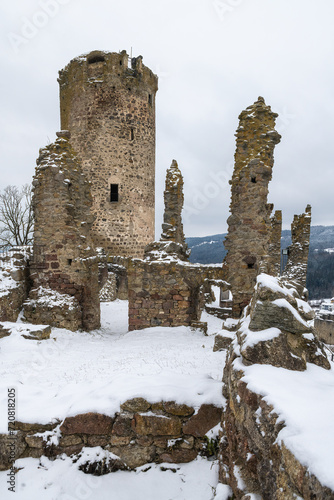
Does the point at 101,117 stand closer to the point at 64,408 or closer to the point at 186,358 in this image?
the point at 186,358

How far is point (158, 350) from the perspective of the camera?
729 centimetres

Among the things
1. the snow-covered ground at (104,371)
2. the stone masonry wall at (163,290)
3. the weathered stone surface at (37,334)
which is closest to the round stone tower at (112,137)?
the stone masonry wall at (163,290)

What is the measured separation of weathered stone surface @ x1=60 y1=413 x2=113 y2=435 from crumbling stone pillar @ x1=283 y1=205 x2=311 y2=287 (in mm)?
15742

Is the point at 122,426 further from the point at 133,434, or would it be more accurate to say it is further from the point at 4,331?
the point at 4,331

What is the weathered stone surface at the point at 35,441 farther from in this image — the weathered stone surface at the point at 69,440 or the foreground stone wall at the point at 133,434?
the weathered stone surface at the point at 69,440

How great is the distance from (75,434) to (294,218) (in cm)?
1780

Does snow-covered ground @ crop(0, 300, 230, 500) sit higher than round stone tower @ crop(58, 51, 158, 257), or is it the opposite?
round stone tower @ crop(58, 51, 158, 257)

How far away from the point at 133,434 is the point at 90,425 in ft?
1.81

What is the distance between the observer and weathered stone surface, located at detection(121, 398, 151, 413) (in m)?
3.87

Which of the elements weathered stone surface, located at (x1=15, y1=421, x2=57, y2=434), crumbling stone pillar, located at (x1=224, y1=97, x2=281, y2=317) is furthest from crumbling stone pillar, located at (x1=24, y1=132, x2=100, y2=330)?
weathered stone surface, located at (x1=15, y1=421, x2=57, y2=434)

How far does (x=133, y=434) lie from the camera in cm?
384

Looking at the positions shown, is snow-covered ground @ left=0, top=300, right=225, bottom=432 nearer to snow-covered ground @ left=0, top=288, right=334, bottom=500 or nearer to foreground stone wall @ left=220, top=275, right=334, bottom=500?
snow-covered ground @ left=0, top=288, right=334, bottom=500

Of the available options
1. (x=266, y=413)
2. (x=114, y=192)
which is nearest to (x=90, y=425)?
(x=266, y=413)

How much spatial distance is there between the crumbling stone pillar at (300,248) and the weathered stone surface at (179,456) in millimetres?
15347
